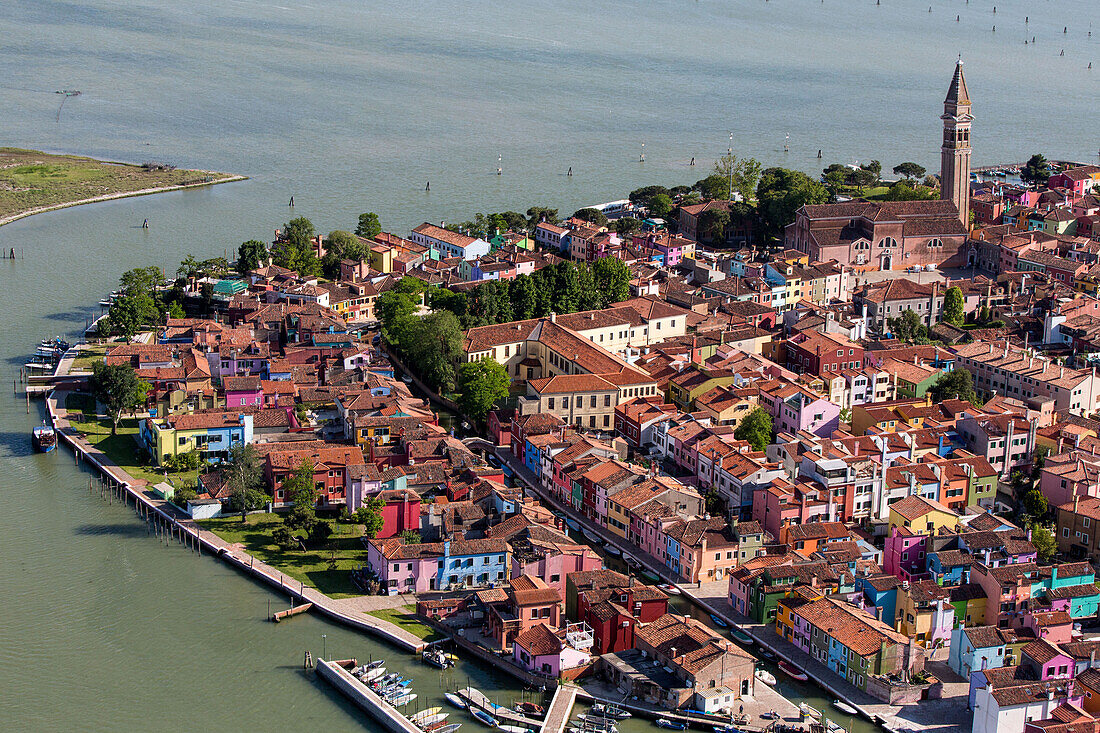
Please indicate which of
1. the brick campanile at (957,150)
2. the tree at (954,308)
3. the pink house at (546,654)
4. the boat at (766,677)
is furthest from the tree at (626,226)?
the boat at (766,677)

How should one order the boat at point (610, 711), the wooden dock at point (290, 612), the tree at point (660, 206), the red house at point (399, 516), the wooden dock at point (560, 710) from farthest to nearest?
the tree at point (660, 206) < the red house at point (399, 516) < the wooden dock at point (290, 612) < the boat at point (610, 711) < the wooden dock at point (560, 710)

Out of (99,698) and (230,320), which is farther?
(230,320)

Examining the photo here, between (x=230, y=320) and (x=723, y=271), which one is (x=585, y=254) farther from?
(x=230, y=320)

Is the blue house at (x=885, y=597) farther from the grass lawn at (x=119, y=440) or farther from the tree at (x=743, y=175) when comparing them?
the tree at (x=743, y=175)

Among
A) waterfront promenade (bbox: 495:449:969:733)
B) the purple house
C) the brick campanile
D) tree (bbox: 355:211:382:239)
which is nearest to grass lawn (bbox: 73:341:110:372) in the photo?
the purple house

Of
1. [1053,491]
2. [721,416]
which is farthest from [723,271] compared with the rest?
[1053,491]

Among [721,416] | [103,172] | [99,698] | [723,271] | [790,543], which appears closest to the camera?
[99,698]
